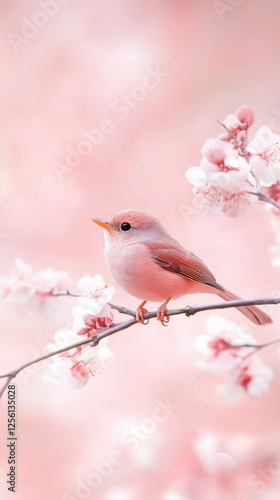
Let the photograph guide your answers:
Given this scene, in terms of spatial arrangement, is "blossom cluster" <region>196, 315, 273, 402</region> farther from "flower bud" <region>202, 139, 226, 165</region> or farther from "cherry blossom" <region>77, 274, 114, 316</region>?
"flower bud" <region>202, 139, 226, 165</region>

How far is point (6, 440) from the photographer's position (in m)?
1.09

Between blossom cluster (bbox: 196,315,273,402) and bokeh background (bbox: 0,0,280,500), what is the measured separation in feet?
0.64

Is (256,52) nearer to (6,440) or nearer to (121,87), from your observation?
(121,87)

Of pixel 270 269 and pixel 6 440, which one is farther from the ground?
pixel 270 269

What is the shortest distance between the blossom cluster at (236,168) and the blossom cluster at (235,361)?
23 cm

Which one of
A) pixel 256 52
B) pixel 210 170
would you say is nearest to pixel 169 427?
pixel 210 170

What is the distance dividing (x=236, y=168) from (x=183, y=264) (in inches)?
9.6

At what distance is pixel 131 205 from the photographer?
3.83 feet

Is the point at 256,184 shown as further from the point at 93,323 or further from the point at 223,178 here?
the point at 93,323

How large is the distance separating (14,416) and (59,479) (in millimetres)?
172

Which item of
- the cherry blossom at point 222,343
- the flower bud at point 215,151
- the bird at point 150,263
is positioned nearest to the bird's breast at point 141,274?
the bird at point 150,263

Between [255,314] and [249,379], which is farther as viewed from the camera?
[255,314]

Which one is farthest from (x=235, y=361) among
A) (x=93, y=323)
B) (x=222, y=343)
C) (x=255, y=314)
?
(x=93, y=323)

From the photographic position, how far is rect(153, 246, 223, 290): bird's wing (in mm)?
977
